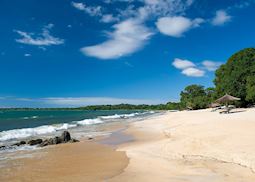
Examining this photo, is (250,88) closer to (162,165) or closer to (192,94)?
(162,165)

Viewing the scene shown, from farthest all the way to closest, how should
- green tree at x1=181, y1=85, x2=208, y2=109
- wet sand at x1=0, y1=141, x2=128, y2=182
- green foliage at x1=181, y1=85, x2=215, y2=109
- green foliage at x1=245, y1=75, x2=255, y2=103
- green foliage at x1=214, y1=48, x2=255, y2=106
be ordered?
green tree at x1=181, y1=85, x2=208, y2=109 < green foliage at x1=181, y1=85, x2=215, y2=109 < green foliage at x1=214, y1=48, x2=255, y2=106 < green foliage at x1=245, y1=75, x2=255, y2=103 < wet sand at x1=0, y1=141, x2=128, y2=182

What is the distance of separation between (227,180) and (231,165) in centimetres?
147

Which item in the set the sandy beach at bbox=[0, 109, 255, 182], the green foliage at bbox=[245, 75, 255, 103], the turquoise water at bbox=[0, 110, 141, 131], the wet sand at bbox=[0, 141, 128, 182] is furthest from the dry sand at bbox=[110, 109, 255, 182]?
the turquoise water at bbox=[0, 110, 141, 131]

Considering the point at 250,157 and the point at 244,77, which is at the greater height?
the point at 244,77

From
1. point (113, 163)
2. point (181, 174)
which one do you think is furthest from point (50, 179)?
point (181, 174)

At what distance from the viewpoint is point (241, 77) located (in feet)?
136

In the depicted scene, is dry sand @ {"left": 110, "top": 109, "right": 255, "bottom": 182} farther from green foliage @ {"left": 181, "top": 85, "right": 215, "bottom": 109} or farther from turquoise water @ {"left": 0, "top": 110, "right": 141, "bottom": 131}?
green foliage @ {"left": 181, "top": 85, "right": 215, "bottom": 109}

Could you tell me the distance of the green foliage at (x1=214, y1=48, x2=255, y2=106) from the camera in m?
39.0

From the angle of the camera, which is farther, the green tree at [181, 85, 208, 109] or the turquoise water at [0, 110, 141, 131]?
the green tree at [181, 85, 208, 109]

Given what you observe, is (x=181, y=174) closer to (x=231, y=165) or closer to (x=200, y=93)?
(x=231, y=165)

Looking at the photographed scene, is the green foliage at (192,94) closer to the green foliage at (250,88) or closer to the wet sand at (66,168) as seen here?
the green foliage at (250,88)

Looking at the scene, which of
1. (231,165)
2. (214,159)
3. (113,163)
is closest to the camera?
(231,165)

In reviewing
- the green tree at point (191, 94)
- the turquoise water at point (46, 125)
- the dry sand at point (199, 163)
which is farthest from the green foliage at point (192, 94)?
the dry sand at point (199, 163)

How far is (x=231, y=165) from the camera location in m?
7.51
